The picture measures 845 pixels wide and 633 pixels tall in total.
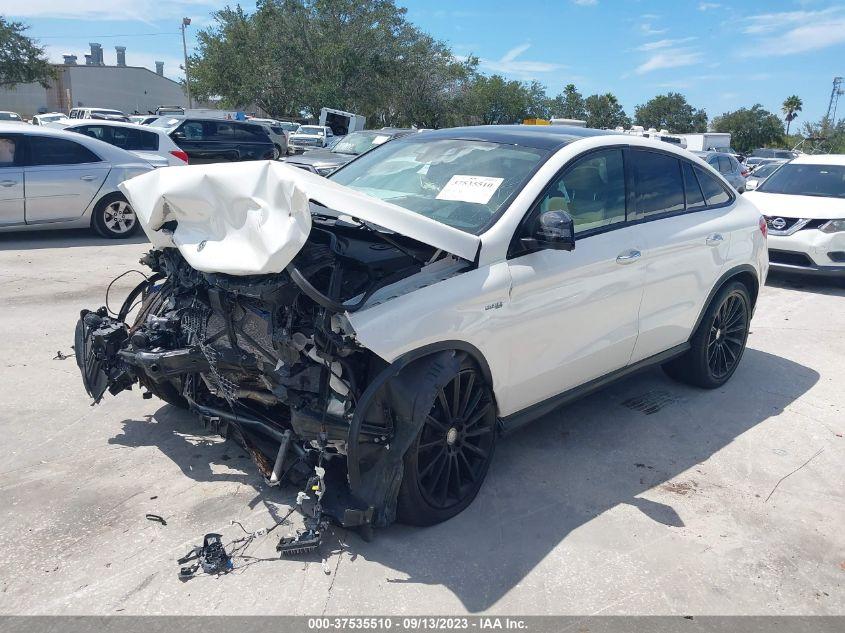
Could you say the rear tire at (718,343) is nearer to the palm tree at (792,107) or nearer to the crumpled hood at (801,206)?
the crumpled hood at (801,206)

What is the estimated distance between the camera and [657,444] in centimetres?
459

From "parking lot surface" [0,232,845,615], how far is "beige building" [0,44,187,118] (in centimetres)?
7073

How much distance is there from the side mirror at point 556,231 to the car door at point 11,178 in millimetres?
8441

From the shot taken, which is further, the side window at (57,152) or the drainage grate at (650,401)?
the side window at (57,152)

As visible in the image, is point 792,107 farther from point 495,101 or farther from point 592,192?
point 592,192

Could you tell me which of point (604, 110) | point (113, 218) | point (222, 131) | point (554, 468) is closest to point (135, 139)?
point (113, 218)

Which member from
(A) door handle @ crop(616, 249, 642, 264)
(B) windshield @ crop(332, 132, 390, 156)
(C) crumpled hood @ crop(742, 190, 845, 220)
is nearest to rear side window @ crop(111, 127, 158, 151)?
(B) windshield @ crop(332, 132, 390, 156)

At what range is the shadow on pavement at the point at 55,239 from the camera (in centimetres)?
991

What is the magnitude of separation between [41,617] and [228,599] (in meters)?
0.72

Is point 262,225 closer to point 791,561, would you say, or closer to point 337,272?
point 337,272

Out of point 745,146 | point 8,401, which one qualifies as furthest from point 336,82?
point 745,146

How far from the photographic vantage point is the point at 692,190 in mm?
5094

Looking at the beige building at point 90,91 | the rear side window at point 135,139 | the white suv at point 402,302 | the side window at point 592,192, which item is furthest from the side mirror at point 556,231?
the beige building at point 90,91

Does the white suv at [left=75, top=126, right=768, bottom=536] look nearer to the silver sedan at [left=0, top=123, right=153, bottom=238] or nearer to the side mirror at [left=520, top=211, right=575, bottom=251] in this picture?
the side mirror at [left=520, top=211, right=575, bottom=251]
